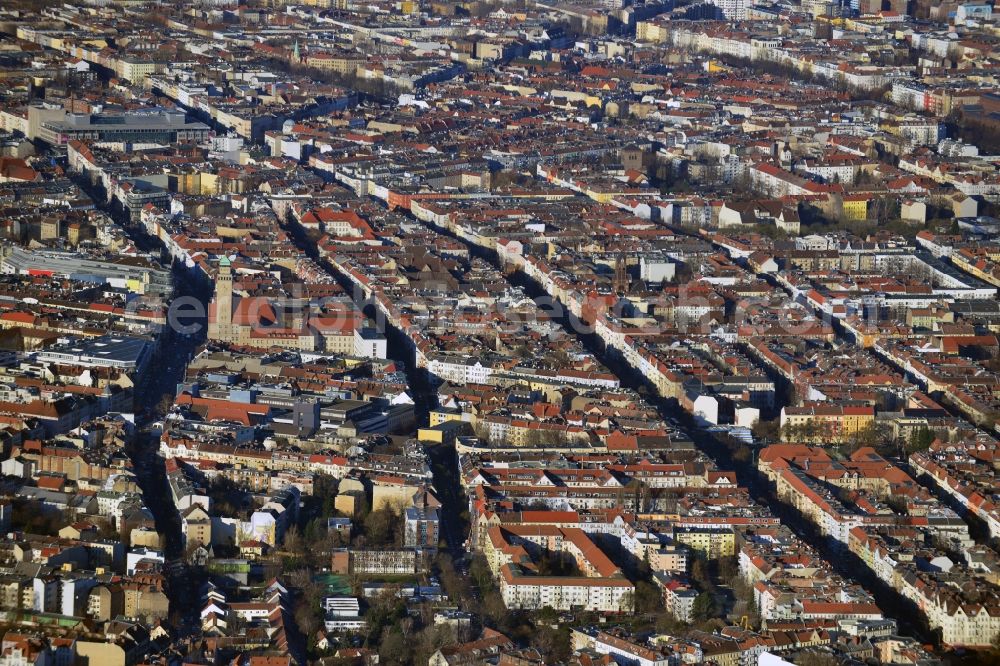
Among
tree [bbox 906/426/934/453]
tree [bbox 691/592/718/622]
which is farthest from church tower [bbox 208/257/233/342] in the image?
tree [bbox 691/592/718/622]

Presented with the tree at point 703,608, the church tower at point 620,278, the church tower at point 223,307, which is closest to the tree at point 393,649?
the tree at point 703,608

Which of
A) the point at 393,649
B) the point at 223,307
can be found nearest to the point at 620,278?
the point at 223,307

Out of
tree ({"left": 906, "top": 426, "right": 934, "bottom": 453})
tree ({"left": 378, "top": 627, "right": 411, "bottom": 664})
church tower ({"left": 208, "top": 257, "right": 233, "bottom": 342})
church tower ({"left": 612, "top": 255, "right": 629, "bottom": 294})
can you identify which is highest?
tree ({"left": 378, "top": 627, "right": 411, "bottom": 664})

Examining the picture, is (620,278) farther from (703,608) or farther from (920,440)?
(703,608)

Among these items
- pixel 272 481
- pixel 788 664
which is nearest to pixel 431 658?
pixel 788 664

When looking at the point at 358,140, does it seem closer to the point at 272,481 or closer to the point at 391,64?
the point at 391,64

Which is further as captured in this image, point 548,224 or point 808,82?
point 808,82

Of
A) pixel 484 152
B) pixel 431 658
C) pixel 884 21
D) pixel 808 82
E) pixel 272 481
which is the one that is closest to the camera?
pixel 431 658

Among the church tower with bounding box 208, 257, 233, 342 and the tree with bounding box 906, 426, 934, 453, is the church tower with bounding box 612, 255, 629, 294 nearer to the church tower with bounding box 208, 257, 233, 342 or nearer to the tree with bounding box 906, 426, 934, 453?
the church tower with bounding box 208, 257, 233, 342
